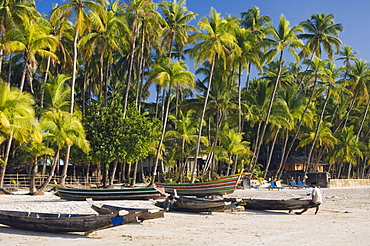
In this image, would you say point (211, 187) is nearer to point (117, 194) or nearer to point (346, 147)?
point (117, 194)

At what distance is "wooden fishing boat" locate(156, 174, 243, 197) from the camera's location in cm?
1888

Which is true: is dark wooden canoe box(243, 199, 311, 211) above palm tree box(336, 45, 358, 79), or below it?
below

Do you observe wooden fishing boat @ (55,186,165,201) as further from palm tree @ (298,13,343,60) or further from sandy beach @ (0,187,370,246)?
palm tree @ (298,13,343,60)

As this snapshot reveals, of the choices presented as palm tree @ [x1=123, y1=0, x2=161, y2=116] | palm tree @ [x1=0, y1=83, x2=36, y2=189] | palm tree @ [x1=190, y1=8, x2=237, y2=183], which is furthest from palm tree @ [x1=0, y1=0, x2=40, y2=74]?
palm tree @ [x1=190, y1=8, x2=237, y2=183]

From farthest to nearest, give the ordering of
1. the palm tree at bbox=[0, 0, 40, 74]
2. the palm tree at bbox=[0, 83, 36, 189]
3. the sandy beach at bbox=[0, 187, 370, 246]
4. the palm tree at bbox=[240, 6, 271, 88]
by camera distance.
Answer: the palm tree at bbox=[240, 6, 271, 88] → the palm tree at bbox=[0, 0, 40, 74] → the palm tree at bbox=[0, 83, 36, 189] → the sandy beach at bbox=[0, 187, 370, 246]

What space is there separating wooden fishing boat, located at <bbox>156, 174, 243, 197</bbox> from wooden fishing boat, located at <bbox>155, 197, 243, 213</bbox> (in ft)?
9.33

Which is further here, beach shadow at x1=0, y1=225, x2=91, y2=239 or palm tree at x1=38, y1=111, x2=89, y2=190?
palm tree at x1=38, y1=111, x2=89, y2=190

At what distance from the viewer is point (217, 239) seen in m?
10.3

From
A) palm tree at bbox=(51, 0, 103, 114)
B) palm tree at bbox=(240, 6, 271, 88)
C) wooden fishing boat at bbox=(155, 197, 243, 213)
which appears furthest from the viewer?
palm tree at bbox=(240, 6, 271, 88)

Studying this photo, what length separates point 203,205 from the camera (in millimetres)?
15336

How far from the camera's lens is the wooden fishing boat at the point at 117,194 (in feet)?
57.9

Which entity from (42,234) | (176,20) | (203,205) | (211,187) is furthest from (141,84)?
(42,234)

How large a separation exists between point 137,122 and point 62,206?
1250 centimetres

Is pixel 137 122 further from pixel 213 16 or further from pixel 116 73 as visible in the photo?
pixel 116 73
